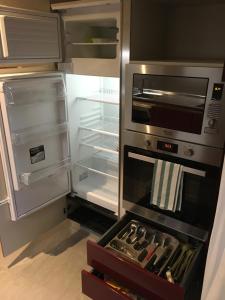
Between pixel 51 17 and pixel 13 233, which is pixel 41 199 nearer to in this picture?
pixel 13 233

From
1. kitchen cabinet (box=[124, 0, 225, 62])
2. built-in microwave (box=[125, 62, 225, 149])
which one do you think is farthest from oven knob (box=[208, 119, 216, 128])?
kitchen cabinet (box=[124, 0, 225, 62])

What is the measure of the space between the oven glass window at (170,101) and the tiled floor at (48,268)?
1212 millimetres

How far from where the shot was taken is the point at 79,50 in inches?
77.3

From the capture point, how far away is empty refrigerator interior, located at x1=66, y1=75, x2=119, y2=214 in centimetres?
201

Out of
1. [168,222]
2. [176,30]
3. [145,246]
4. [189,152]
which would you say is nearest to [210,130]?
[189,152]

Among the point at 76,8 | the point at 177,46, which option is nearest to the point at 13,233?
the point at 76,8

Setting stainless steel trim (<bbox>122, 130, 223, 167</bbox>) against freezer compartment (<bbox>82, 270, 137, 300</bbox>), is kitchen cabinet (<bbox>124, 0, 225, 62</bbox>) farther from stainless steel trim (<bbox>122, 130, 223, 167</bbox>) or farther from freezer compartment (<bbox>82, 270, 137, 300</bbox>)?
freezer compartment (<bbox>82, 270, 137, 300</bbox>)

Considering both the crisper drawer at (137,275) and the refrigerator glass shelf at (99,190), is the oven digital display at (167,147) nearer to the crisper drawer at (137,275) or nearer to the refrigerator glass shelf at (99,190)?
the crisper drawer at (137,275)

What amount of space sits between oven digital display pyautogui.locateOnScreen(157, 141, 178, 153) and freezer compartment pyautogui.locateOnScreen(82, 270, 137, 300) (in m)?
0.77

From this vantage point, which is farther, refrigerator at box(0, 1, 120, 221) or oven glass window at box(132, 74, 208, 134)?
refrigerator at box(0, 1, 120, 221)

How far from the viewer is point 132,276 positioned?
1.28 metres

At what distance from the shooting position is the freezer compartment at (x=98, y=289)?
1.30m

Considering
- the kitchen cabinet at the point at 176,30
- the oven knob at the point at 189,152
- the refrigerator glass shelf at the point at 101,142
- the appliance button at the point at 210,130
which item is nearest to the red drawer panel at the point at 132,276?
the oven knob at the point at 189,152

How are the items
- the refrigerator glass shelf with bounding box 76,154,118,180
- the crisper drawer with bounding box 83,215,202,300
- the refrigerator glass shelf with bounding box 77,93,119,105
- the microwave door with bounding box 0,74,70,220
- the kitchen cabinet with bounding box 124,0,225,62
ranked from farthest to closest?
the refrigerator glass shelf with bounding box 76,154,118,180 → the refrigerator glass shelf with bounding box 77,93,119,105 → the microwave door with bounding box 0,74,70,220 → the kitchen cabinet with bounding box 124,0,225,62 → the crisper drawer with bounding box 83,215,202,300
